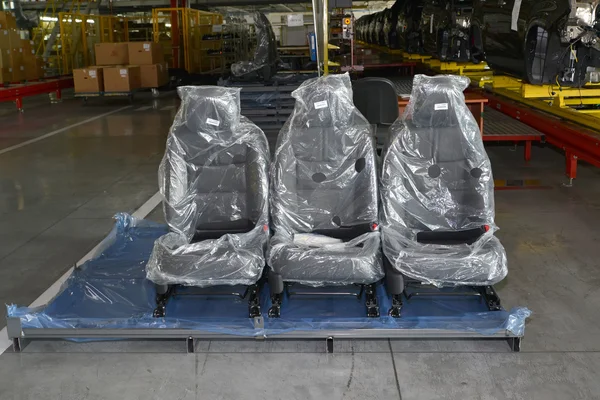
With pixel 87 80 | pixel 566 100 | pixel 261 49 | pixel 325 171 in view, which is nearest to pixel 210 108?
pixel 325 171

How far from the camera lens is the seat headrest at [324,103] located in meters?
3.47

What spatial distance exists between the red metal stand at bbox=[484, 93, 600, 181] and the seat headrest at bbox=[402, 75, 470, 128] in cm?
241

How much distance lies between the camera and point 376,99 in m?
4.58

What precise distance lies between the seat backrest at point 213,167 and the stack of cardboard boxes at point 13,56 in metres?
11.3

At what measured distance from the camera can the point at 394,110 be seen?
15.1ft

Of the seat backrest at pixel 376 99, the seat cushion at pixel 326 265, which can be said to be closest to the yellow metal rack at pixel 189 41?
the seat backrest at pixel 376 99

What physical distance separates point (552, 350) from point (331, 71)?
779 cm

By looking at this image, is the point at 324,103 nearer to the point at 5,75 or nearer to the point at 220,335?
the point at 220,335

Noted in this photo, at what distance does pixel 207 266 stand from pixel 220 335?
1.15ft

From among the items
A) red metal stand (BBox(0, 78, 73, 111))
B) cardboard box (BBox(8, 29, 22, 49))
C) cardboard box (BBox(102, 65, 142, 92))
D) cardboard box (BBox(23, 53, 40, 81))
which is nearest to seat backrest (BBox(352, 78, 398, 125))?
red metal stand (BBox(0, 78, 73, 111))

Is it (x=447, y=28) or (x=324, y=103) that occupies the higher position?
(x=447, y=28)

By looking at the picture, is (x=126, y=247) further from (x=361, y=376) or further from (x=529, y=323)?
(x=529, y=323)

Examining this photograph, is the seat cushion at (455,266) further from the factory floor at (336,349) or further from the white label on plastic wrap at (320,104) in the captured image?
the white label on plastic wrap at (320,104)

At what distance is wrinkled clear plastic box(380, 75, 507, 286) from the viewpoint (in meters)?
3.43
